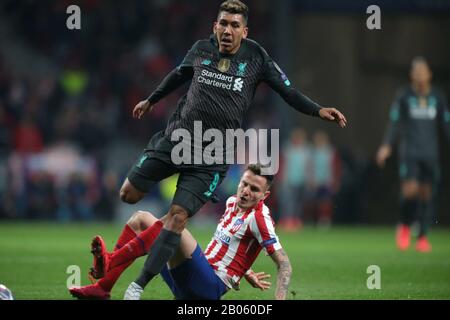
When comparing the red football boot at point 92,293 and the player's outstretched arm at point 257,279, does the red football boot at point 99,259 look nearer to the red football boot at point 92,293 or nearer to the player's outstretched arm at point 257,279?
the red football boot at point 92,293

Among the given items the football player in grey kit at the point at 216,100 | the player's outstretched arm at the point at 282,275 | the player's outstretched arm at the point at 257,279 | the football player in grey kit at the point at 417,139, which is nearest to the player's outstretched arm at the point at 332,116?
the football player in grey kit at the point at 216,100

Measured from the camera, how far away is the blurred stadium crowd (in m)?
20.3

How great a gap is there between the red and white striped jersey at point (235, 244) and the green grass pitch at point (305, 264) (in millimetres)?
1118

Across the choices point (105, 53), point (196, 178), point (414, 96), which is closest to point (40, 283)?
point (196, 178)

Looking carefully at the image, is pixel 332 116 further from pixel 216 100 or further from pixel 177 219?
pixel 177 219

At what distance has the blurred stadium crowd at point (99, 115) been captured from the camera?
66.7 ft

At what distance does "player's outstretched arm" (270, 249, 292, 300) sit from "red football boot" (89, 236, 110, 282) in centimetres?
126

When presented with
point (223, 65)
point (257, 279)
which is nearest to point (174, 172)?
point (223, 65)

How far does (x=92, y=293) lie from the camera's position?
7.50 metres


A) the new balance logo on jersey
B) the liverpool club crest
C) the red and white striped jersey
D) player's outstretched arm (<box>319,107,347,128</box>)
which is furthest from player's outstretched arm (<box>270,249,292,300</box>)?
the liverpool club crest

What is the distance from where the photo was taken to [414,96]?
1430 cm

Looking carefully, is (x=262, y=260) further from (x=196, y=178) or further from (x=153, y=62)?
(x=153, y=62)

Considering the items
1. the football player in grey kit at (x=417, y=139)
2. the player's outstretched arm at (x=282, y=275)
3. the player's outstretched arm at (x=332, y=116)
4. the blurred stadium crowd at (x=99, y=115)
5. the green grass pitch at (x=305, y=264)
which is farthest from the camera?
the blurred stadium crowd at (x=99, y=115)

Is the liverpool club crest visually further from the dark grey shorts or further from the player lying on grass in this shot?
the player lying on grass
